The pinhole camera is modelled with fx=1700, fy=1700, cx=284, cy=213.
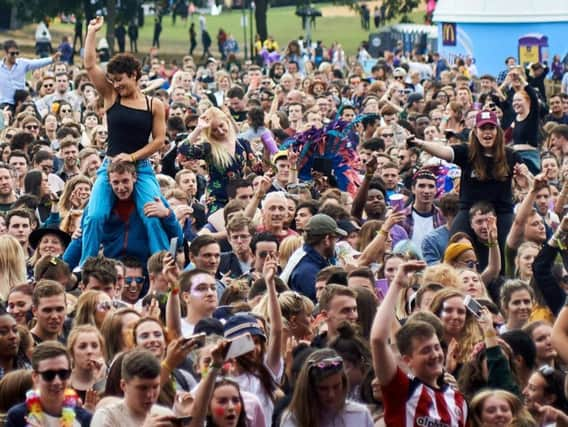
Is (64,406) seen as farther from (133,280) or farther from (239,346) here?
(133,280)

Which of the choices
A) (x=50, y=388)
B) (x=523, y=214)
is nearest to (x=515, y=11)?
(x=523, y=214)

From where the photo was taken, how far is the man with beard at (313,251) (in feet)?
39.3

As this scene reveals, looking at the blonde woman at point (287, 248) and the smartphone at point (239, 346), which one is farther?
the blonde woman at point (287, 248)

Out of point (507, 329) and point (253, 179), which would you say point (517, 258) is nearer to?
point (507, 329)

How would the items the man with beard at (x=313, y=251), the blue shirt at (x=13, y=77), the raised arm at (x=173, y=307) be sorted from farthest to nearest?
the blue shirt at (x=13, y=77) < the man with beard at (x=313, y=251) < the raised arm at (x=173, y=307)

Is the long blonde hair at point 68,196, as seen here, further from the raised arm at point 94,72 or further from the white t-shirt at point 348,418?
the white t-shirt at point 348,418

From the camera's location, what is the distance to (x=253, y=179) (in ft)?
50.8

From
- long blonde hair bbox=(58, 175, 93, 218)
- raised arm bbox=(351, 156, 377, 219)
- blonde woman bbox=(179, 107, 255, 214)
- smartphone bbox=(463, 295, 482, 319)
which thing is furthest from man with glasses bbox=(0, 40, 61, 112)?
smartphone bbox=(463, 295, 482, 319)

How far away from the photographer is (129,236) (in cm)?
1292

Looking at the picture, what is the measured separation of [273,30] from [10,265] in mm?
63137

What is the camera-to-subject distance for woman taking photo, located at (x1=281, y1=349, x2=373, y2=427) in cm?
824

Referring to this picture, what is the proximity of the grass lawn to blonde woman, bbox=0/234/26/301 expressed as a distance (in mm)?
51582

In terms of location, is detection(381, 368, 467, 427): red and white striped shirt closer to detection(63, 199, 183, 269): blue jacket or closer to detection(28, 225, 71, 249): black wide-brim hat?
detection(63, 199, 183, 269): blue jacket

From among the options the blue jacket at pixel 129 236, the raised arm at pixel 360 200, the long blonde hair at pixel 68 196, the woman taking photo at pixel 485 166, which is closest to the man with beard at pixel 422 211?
the raised arm at pixel 360 200
